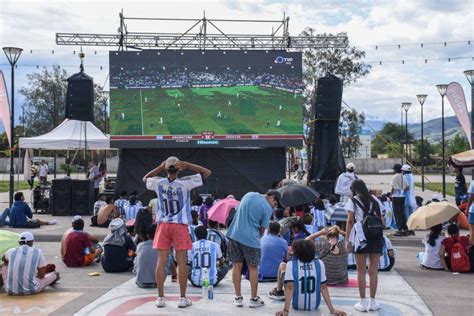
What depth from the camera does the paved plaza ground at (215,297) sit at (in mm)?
6887

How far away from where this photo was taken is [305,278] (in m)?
6.44

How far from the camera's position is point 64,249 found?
10.2 meters

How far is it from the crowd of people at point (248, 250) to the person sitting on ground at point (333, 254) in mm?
14

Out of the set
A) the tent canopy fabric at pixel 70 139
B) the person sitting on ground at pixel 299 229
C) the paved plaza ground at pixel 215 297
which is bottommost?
the paved plaza ground at pixel 215 297

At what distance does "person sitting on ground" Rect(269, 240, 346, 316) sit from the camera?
20.7ft

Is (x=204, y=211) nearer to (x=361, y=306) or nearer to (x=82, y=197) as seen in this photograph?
(x=361, y=306)

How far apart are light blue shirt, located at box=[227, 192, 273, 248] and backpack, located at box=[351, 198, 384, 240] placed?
1158 mm

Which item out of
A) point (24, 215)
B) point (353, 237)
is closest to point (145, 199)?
point (24, 215)

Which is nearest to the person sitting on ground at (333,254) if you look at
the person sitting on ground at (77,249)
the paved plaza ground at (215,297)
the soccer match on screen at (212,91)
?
the paved plaza ground at (215,297)

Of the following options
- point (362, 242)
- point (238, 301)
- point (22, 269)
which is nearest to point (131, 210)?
point (22, 269)

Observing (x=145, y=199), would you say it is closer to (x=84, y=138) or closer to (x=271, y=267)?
(x=84, y=138)

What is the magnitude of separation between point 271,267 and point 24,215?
958 centimetres

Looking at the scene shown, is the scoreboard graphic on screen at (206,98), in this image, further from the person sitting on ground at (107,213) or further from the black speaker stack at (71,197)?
the person sitting on ground at (107,213)

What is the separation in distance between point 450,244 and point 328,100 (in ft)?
33.9
